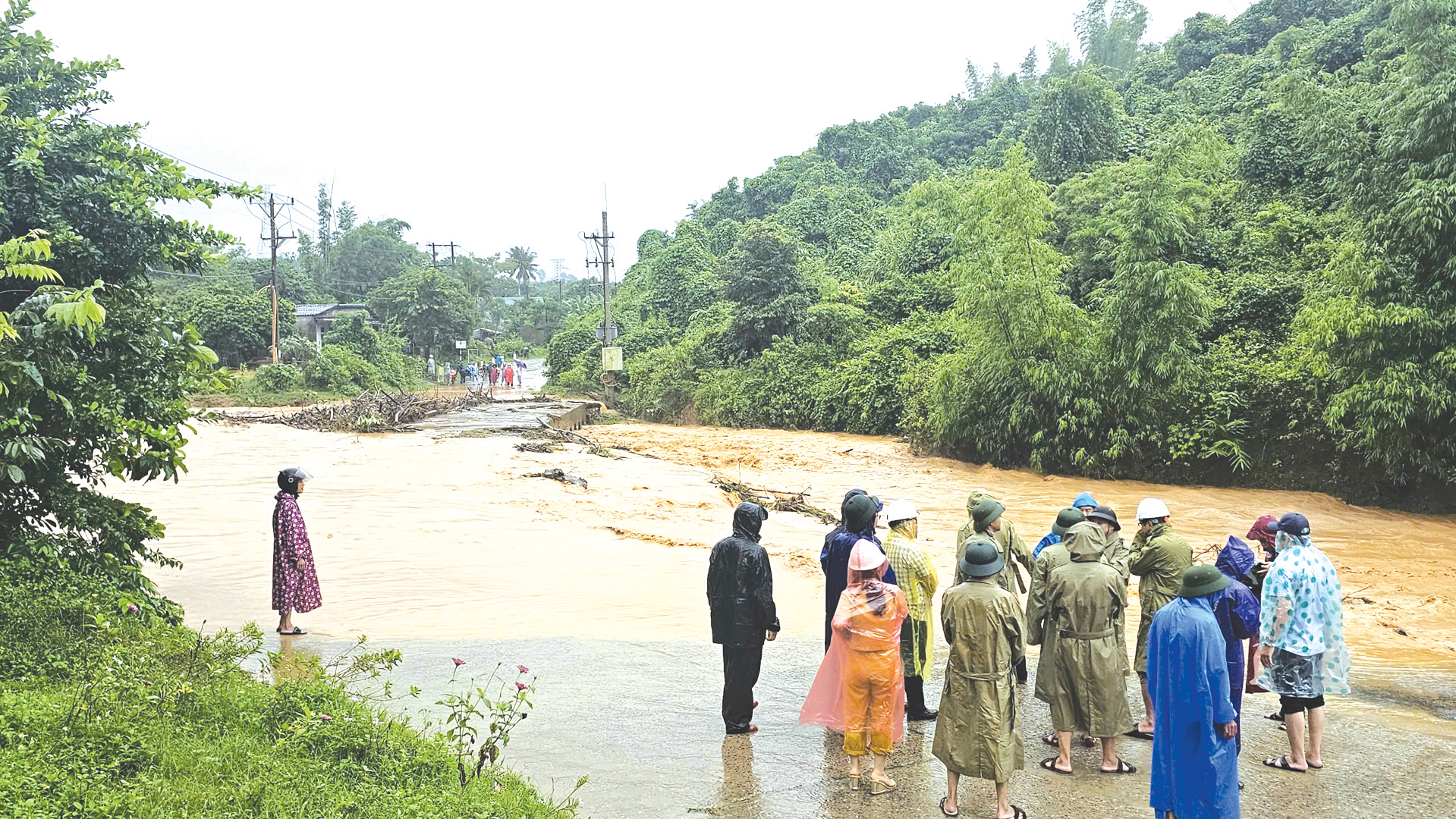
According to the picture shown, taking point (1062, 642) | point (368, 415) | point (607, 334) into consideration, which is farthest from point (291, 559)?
point (607, 334)

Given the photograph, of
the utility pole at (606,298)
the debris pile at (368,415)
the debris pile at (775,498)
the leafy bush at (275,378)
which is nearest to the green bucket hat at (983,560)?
the debris pile at (775,498)

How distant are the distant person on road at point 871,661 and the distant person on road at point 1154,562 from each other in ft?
6.08

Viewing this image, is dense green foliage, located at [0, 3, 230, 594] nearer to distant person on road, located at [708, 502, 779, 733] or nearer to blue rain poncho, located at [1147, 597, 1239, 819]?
distant person on road, located at [708, 502, 779, 733]

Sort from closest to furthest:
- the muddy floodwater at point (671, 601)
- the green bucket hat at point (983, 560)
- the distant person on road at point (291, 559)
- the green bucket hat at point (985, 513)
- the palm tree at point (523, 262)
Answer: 1. the green bucket hat at point (983, 560)
2. the muddy floodwater at point (671, 601)
3. the green bucket hat at point (985, 513)
4. the distant person on road at point (291, 559)
5. the palm tree at point (523, 262)

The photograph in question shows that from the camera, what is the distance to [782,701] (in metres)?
7.50

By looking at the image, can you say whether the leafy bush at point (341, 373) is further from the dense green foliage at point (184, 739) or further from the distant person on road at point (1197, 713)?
the distant person on road at point (1197, 713)

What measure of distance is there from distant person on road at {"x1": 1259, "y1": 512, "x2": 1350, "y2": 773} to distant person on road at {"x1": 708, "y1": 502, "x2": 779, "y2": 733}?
3.10 meters

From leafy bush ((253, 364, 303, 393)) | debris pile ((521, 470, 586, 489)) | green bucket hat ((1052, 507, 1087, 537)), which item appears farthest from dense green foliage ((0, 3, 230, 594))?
leafy bush ((253, 364, 303, 393))

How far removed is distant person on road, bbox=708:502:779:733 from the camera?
6.51 m

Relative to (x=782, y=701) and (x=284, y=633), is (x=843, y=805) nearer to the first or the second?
(x=782, y=701)

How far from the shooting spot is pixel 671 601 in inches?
449

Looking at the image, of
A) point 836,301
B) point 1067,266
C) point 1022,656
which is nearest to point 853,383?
point 836,301

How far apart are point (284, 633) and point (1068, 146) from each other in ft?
117

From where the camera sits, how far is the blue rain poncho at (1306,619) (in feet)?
19.3
